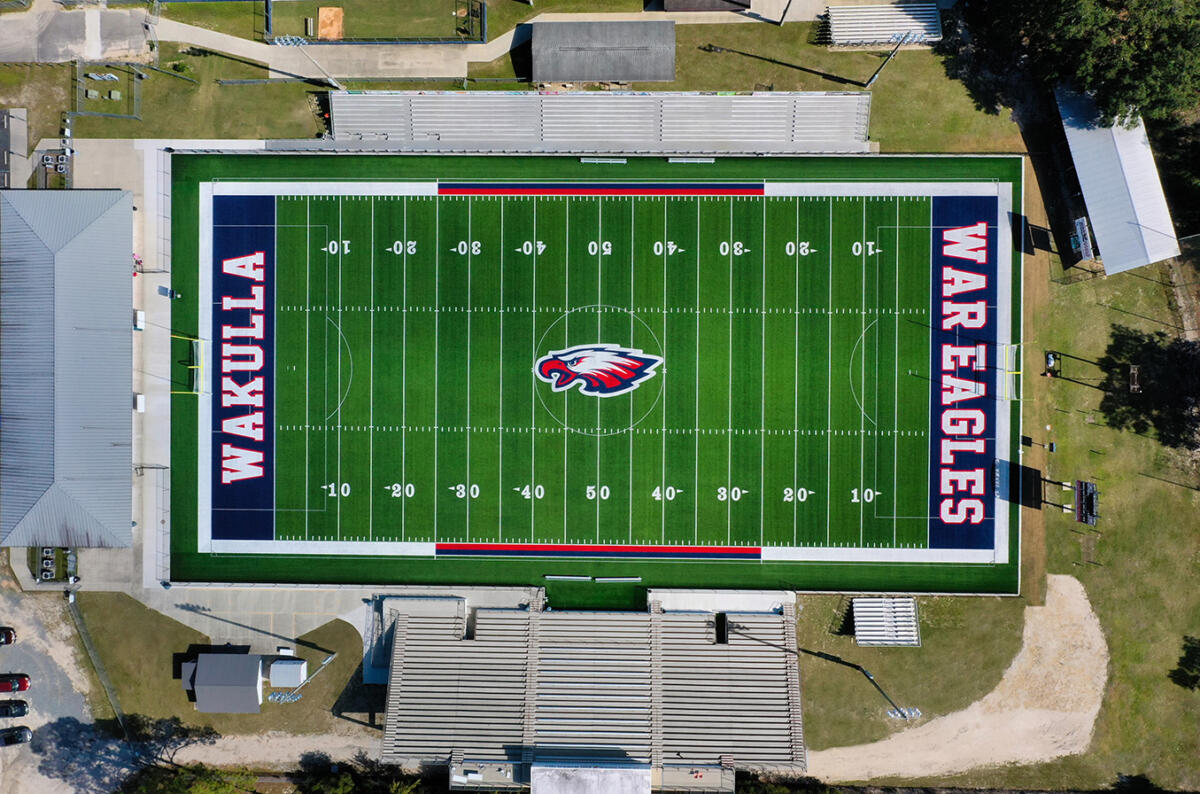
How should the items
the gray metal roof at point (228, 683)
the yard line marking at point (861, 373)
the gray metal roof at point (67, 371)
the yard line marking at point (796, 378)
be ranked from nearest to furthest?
the gray metal roof at point (67, 371), the gray metal roof at point (228, 683), the yard line marking at point (861, 373), the yard line marking at point (796, 378)

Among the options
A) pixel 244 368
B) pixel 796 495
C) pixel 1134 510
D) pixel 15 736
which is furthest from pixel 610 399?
pixel 15 736

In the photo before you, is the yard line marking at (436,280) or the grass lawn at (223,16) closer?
the yard line marking at (436,280)

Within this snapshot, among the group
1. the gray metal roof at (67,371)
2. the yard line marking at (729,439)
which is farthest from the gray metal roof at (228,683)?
the yard line marking at (729,439)

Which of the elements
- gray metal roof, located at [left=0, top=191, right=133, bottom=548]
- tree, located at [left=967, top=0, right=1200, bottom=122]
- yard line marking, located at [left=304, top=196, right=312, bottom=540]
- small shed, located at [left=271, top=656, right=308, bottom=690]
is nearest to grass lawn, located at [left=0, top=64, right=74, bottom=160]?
gray metal roof, located at [left=0, top=191, right=133, bottom=548]

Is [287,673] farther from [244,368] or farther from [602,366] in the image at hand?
[602,366]

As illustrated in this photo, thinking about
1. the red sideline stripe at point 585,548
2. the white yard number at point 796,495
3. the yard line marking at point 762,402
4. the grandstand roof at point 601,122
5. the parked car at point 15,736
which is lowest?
the parked car at point 15,736

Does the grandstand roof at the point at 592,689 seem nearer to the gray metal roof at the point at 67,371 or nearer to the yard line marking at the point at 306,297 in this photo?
the yard line marking at the point at 306,297

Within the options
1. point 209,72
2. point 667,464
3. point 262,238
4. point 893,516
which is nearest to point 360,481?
point 262,238

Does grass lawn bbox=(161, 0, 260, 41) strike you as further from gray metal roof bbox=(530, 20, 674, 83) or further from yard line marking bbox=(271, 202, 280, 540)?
gray metal roof bbox=(530, 20, 674, 83)
